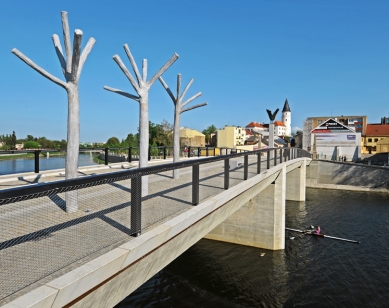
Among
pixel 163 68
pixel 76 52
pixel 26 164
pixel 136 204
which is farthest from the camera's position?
pixel 26 164

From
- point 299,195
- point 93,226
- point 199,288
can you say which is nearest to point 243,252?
point 199,288

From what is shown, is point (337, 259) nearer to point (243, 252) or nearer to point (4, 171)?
point (243, 252)

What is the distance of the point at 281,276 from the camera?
513 inches

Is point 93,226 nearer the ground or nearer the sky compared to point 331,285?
nearer the sky

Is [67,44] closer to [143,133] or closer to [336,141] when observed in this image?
[143,133]

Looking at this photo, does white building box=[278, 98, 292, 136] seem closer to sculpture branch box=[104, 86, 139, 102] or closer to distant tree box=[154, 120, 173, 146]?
distant tree box=[154, 120, 173, 146]

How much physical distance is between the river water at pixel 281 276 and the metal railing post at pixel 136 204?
7.72 m

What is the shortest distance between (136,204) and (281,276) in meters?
11.1

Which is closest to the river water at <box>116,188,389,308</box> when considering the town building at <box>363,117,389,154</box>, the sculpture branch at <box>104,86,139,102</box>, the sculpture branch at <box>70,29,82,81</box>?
the sculpture branch at <box>104,86,139,102</box>

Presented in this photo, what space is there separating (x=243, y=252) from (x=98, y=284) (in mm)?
12905

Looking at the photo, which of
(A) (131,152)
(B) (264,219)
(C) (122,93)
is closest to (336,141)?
(B) (264,219)

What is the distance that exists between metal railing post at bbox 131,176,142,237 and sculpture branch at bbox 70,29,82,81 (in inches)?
117

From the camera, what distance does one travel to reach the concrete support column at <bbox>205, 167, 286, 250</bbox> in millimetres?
15352

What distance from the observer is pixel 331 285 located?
40.3ft
